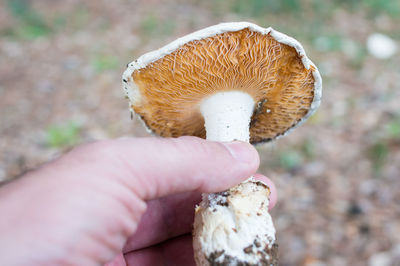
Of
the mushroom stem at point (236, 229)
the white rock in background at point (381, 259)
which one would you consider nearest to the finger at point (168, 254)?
the mushroom stem at point (236, 229)

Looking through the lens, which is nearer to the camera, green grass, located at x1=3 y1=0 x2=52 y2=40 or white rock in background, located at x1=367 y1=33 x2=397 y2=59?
white rock in background, located at x1=367 y1=33 x2=397 y2=59

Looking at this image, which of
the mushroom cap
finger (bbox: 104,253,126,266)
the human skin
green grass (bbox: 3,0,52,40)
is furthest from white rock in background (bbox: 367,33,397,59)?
green grass (bbox: 3,0,52,40)

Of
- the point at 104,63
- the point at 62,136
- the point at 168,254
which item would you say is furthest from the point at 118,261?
the point at 104,63

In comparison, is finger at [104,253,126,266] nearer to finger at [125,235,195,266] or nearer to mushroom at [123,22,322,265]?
finger at [125,235,195,266]

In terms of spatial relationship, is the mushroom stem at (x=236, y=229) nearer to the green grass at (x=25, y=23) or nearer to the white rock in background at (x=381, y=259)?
the white rock in background at (x=381, y=259)

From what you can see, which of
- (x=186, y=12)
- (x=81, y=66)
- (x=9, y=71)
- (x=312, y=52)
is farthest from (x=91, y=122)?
(x=186, y=12)

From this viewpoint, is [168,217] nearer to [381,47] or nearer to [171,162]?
[171,162]

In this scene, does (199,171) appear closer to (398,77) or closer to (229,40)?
(229,40)
